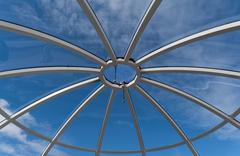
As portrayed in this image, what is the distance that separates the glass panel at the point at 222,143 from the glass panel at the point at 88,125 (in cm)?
717

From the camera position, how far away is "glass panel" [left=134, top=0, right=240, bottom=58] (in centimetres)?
1247

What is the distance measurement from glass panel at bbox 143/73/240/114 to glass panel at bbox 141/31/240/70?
3.92ft

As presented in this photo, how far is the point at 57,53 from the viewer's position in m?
15.8

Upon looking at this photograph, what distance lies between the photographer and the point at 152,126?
21.9 meters

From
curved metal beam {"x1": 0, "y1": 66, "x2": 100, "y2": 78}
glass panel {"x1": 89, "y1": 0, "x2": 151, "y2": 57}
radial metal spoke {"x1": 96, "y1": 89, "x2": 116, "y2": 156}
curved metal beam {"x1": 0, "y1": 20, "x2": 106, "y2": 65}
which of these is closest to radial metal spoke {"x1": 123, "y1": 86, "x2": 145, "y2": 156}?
radial metal spoke {"x1": 96, "y1": 89, "x2": 116, "y2": 156}

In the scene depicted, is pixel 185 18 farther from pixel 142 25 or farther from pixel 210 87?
pixel 210 87

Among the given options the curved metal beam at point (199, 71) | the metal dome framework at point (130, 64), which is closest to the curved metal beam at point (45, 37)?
the metal dome framework at point (130, 64)

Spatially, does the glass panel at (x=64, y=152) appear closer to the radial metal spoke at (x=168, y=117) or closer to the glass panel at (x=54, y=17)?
the radial metal spoke at (x=168, y=117)

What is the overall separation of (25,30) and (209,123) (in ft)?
42.1

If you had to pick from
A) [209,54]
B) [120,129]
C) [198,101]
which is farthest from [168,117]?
[209,54]

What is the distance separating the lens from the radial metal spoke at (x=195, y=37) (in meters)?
13.1

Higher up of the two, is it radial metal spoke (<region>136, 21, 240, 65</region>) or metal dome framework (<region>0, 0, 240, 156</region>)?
metal dome framework (<region>0, 0, 240, 156</region>)

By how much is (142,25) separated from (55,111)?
9.31m

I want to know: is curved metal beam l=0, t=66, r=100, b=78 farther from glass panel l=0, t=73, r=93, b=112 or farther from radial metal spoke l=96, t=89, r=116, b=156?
radial metal spoke l=96, t=89, r=116, b=156
